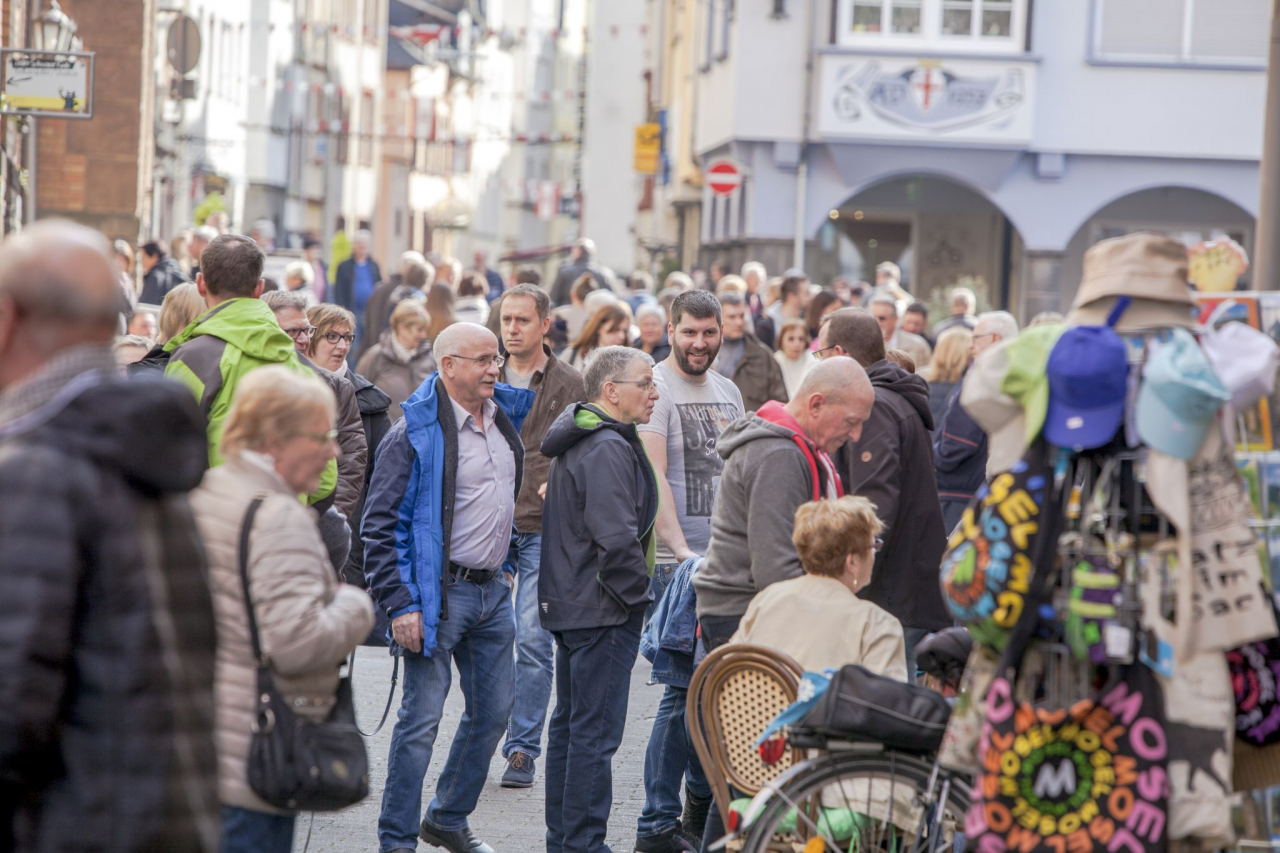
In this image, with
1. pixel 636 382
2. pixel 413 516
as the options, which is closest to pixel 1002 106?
pixel 636 382

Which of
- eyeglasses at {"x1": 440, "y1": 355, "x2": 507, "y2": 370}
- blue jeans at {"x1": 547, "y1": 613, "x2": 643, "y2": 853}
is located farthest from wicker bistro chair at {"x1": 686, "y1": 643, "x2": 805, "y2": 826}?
eyeglasses at {"x1": 440, "y1": 355, "x2": 507, "y2": 370}

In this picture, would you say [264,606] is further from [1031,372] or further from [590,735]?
[590,735]

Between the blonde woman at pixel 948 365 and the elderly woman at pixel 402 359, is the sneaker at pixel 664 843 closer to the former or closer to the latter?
the blonde woman at pixel 948 365

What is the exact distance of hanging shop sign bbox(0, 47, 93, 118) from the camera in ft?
44.3

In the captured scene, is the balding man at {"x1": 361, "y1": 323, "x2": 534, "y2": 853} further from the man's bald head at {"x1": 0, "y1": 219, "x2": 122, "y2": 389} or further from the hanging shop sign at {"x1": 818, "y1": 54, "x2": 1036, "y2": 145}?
the hanging shop sign at {"x1": 818, "y1": 54, "x2": 1036, "y2": 145}

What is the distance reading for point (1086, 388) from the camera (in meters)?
4.31

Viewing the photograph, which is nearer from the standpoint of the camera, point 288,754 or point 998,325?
point 288,754

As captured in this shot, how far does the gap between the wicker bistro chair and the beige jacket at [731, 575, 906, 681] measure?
0.10 meters

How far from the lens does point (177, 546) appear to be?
3197mm

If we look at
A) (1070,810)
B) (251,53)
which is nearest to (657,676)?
(1070,810)

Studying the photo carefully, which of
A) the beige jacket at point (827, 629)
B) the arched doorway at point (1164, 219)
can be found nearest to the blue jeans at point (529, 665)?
the beige jacket at point (827, 629)

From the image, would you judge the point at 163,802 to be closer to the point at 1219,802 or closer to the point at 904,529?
the point at 1219,802

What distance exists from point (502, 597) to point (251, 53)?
42.8 meters

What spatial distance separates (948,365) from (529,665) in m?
3.78
